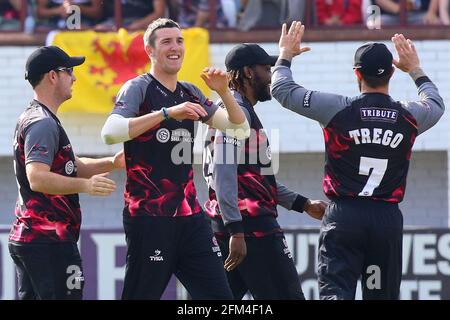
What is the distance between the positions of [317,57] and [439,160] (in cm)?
190

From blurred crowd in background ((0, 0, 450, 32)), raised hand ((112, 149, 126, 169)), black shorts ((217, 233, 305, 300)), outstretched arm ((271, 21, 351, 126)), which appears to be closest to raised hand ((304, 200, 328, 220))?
black shorts ((217, 233, 305, 300))

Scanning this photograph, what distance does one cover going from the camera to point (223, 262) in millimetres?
8203

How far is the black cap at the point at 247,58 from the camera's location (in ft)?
28.1

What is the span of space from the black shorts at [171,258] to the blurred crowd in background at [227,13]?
6311mm

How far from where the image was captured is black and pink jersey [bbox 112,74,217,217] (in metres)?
7.63

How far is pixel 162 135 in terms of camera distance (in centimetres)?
764

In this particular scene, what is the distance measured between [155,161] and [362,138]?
4.33ft

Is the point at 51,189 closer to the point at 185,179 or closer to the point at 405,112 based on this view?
the point at 185,179

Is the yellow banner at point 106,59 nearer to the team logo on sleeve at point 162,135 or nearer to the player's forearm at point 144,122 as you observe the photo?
the team logo on sleeve at point 162,135

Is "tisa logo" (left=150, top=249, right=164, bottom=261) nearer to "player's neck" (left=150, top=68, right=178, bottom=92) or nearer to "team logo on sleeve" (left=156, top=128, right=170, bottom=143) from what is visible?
"team logo on sleeve" (left=156, top=128, right=170, bottom=143)

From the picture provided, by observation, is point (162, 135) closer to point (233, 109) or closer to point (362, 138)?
point (233, 109)

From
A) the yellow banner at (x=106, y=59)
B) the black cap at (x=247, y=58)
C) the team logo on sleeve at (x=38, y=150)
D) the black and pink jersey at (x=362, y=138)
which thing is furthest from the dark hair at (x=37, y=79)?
the yellow banner at (x=106, y=59)

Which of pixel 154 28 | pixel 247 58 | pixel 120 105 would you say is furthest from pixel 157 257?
pixel 247 58

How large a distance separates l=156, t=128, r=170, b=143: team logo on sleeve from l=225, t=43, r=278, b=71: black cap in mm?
1145
